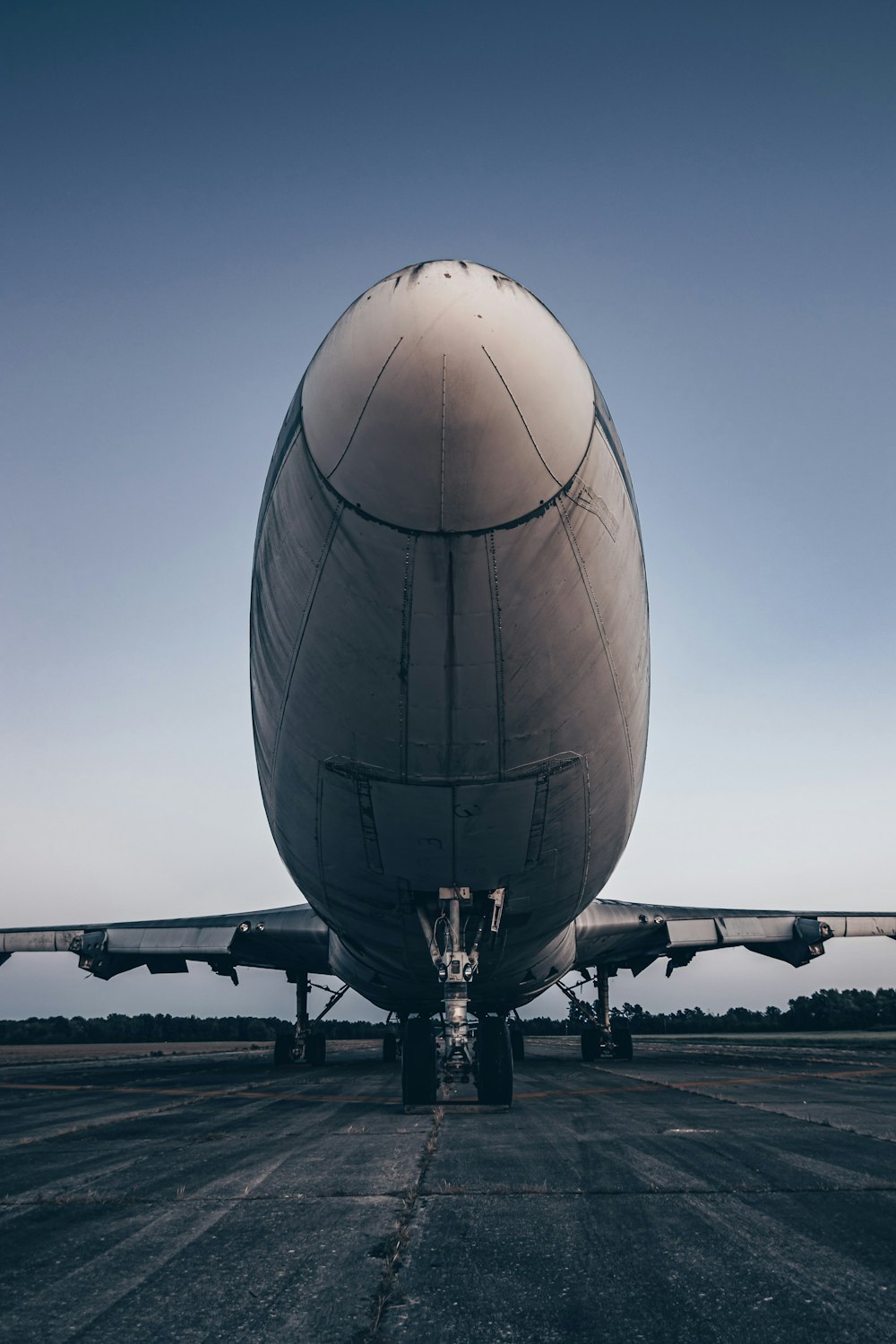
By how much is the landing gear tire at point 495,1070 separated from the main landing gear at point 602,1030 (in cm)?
1035

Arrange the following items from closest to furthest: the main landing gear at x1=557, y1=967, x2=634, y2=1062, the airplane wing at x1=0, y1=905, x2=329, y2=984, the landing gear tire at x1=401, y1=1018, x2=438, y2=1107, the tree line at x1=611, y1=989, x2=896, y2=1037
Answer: the landing gear tire at x1=401, y1=1018, x2=438, y2=1107 → the airplane wing at x1=0, y1=905, x2=329, y2=984 → the main landing gear at x1=557, y1=967, x2=634, y2=1062 → the tree line at x1=611, y1=989, x2=896, y2=1037

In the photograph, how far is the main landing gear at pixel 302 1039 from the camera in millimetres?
20312

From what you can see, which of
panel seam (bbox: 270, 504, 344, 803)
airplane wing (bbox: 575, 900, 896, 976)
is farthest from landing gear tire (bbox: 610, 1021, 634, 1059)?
panel seam (bbox: 270, 504, 344, 803)

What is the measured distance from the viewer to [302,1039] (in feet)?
69.4

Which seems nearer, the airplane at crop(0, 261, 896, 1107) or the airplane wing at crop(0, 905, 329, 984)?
the airplane at crop(0, 261, 896, 1107)

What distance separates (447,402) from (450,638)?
182cm

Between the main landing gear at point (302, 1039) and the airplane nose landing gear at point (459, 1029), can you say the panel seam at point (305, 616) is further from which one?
the main landing gear at point (302, 1039)

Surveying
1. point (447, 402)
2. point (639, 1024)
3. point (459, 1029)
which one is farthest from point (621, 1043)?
point (639, 1024)

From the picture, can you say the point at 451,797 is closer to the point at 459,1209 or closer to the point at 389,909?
the point at 389,909

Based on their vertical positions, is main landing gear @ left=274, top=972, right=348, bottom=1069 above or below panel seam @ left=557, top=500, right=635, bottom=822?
below

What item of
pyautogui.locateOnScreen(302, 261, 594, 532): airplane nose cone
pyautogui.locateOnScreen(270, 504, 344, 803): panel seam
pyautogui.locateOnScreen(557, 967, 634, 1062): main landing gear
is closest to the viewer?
pyautogui.locateOnScreen(302, 261, 594, 532): airplane nose cone

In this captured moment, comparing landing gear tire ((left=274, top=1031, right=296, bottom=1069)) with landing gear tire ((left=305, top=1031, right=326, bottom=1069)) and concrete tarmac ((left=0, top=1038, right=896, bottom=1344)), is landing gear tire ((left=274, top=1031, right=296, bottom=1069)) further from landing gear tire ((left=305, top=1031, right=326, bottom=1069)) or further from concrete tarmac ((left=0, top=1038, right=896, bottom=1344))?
concrete tarmac ((left=0, top=1038, right=896, bottom=1344))

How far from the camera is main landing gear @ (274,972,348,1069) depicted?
66.6 feet

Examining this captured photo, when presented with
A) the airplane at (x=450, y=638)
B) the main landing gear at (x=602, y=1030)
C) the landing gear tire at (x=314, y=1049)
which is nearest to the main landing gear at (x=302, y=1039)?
the landing gear tire at (x=314, y=1049)
